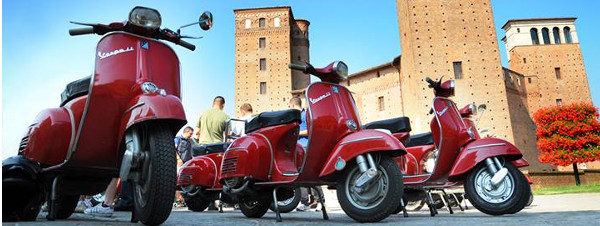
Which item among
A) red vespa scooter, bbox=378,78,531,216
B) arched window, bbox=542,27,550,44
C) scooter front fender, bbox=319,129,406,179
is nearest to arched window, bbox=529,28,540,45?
arched window, bbox=542,27,550,44

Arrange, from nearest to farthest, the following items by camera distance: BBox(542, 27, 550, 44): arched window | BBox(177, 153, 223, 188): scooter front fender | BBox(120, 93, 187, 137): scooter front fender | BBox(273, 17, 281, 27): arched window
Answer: BBox(120, 93, 187, 137): scooter front fender → BBox(177, 153, 223, 188): scooter front fender → BBox(273, 17, 281, 27): arched window → BBox(542, 27, 550, 44): arched window

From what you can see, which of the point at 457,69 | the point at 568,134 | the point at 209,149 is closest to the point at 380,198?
the point at 209,149

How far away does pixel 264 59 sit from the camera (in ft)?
130

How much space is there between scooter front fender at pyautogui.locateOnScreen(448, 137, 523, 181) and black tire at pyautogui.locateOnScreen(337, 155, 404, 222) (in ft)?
4.12

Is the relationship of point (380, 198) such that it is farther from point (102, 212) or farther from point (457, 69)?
point (457, 69)

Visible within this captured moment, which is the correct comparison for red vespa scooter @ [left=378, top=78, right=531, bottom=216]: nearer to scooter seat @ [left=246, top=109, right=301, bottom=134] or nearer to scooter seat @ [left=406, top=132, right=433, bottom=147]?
scooter seat @ [left=406, top=132, right=433, bottom=147]

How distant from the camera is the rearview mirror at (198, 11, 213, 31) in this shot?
10.8 feet

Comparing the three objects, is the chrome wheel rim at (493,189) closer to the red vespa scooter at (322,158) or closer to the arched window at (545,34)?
the red vespa scooter at (322,158)

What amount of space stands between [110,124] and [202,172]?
2414mm

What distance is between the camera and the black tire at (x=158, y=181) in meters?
2.32

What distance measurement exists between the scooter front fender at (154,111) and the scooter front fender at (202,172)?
251cm

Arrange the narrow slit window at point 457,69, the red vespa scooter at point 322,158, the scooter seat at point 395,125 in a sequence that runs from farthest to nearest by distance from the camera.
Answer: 1. the narrow slit window at point 457,69
2. the scooter seat at point 395,125
3. the red vespa scooter at point 322,158

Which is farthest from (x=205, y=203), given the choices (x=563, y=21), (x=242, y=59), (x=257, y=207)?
(x=563, y=21)

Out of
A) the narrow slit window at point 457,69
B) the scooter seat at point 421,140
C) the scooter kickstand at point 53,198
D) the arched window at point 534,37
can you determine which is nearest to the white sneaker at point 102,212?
the scooter kickstand at point 53,198
